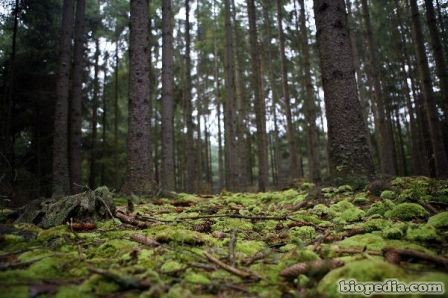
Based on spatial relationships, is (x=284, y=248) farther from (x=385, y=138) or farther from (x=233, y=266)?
(x=385, y=138)

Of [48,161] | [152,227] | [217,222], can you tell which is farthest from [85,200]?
[48,161]

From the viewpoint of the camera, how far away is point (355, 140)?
212 inches

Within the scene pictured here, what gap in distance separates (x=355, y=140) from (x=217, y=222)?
10.2 feet

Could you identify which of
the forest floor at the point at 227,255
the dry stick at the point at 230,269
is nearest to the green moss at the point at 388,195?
the forest floor at the point at 227,255

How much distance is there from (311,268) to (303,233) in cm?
119

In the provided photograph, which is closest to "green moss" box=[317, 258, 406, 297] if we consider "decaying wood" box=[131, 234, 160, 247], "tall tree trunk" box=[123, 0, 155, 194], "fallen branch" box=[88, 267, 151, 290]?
"fallen branch" box=[88, 267, 151, 290]

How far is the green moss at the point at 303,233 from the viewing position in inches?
115

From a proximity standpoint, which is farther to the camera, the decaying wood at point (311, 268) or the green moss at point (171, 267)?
the green moss at point (171, 267)

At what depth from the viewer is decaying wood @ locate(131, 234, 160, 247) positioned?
2545 mm

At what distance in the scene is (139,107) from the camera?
22.6ft

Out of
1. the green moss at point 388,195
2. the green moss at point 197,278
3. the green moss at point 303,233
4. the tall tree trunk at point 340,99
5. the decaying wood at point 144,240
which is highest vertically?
the tall tree trunk at point 340,99

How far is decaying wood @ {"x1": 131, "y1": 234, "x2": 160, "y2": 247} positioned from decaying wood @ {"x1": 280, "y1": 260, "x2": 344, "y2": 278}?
1075mm

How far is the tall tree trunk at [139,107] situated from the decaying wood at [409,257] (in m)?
5.15

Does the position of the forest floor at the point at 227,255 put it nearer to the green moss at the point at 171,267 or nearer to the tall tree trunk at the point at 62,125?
the green moss at the point at 171,267
